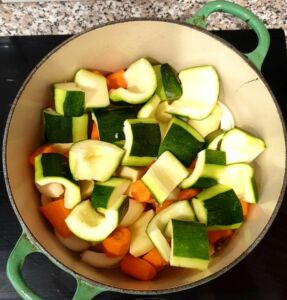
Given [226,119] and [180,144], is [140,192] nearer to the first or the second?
[180,144]

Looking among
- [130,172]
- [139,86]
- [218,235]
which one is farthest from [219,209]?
[139,86]

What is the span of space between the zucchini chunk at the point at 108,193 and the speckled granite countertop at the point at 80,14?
0.38 m

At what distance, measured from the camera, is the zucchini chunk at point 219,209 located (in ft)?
3.05

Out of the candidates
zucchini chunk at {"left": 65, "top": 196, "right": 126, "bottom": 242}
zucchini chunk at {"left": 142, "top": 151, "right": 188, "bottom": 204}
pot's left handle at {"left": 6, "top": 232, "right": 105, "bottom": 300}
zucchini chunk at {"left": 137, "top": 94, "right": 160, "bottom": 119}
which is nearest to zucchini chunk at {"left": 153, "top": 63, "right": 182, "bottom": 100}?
zucchini chunk at {"left": 137, "top": 94, "right": 160, "bottom": 119}

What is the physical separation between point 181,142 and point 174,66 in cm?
18

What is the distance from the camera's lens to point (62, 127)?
98 cm

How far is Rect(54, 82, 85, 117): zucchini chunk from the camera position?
0.97 m

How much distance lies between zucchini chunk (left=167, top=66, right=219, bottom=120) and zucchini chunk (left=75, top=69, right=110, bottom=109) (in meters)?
0.13

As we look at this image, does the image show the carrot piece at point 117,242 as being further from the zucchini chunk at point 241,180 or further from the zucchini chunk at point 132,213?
the zucchini chunk at point 241,180

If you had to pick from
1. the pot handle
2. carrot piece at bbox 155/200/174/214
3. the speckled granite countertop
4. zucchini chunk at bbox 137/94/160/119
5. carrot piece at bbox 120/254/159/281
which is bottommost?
carrot piece at bbox 120/254/159/281

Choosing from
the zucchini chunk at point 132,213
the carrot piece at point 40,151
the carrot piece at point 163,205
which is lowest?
the zucchini chunk at point 132,213

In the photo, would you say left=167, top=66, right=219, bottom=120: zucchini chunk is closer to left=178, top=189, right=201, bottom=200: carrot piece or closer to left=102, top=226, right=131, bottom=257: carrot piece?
left=178, top=189, right=201, bottom=200: carrot piece

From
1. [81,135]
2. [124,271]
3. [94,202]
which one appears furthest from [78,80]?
[124,271]

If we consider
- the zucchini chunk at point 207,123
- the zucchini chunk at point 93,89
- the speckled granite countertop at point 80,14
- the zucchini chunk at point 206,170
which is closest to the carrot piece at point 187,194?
the zucchini chunk at point 206,170
